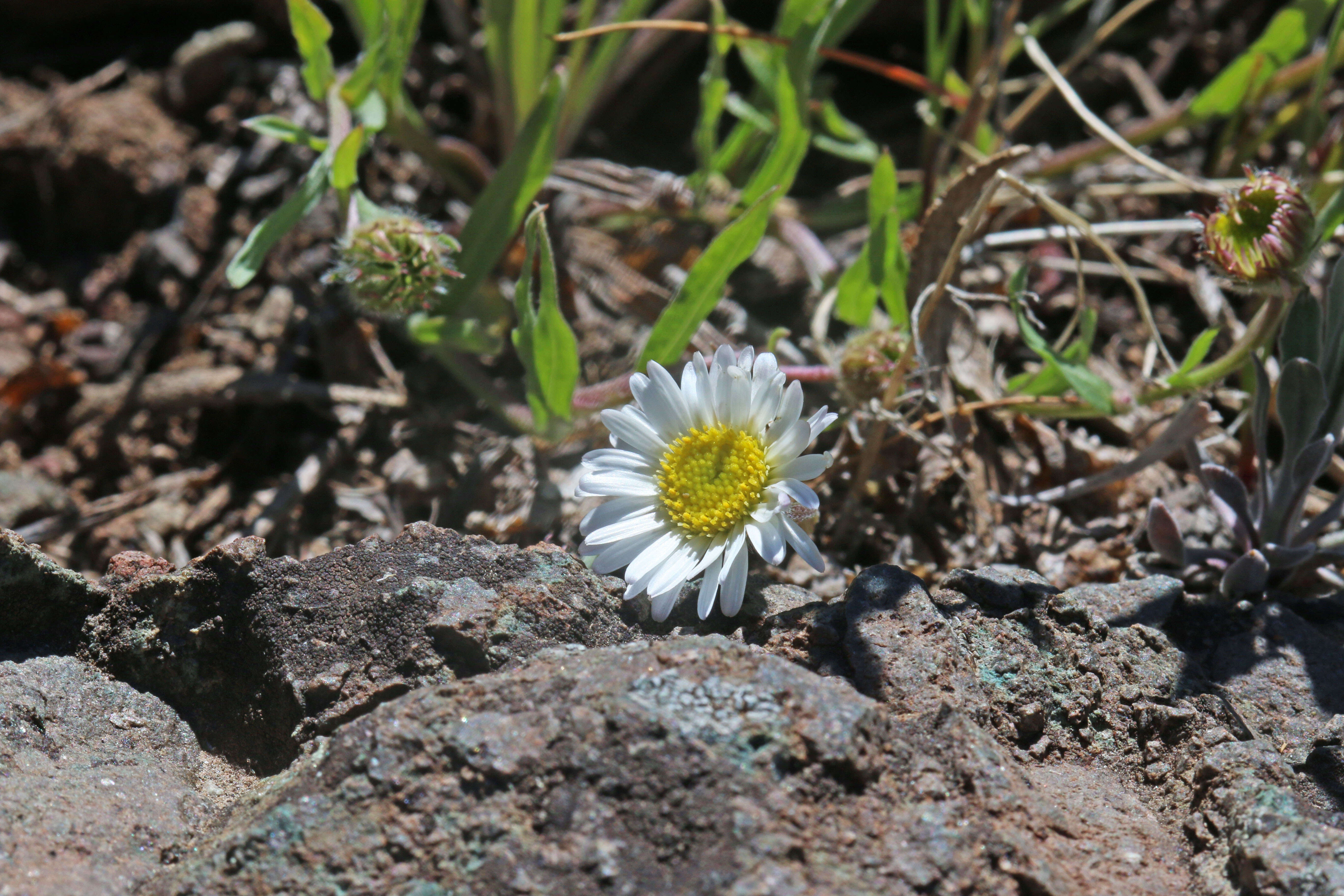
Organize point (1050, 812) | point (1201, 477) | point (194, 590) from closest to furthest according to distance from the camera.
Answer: point (1050, 812) → point (194, 590) → point (1201, 477)

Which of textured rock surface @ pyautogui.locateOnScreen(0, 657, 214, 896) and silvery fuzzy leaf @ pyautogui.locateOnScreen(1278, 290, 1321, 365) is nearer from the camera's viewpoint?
textured rock surface @ pyautogui.locateOnScreen(0, 657, 214, 896)

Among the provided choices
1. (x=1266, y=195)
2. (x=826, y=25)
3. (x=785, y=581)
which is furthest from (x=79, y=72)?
(x=1266, y=195)

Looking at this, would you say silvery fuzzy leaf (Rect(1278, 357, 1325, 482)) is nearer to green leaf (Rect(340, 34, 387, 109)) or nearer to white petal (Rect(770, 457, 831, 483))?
white petal (Rect(770, 457, 831, 483))

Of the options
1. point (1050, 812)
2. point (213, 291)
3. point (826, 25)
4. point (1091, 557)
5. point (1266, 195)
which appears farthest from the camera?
point (213, 291)

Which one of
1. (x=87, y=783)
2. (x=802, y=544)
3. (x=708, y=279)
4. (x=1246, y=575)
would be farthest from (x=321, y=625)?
(x=1246, y=575)

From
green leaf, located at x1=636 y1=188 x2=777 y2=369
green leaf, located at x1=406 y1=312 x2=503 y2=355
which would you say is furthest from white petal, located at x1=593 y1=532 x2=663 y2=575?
green leaf, located at x1=406 y1=312 x2=503 y2=355

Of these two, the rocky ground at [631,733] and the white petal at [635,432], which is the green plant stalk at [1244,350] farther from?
the white petal at [635,432]

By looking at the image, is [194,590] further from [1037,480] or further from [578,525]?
[1037,480]
